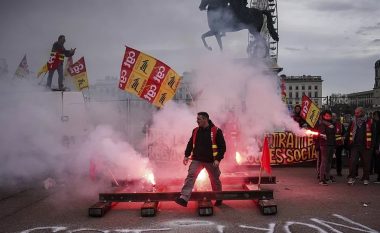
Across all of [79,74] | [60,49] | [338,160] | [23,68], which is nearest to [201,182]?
[338,160]

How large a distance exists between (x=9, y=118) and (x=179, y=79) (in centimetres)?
453

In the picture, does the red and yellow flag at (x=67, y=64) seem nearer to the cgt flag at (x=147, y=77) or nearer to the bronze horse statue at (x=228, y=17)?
the cgt flag at (x=147, y=77)

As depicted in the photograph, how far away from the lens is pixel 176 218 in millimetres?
6762

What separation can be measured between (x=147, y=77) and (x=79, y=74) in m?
6.36

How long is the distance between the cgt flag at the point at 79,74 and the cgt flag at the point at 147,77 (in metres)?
5.85

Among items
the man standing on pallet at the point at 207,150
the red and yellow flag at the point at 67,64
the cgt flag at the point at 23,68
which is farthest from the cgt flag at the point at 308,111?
the red and yellow flag at the point at 67,64

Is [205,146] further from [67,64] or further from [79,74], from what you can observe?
[67,64]

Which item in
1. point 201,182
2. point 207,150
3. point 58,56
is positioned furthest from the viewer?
point 58,56

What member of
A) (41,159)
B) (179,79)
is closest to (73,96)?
(41,159)

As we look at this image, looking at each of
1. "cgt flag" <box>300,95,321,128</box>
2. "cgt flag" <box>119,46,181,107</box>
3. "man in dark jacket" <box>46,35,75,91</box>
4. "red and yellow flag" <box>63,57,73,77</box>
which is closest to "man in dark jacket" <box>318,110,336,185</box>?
"cgt flag" <box>300,95,321,128</box>

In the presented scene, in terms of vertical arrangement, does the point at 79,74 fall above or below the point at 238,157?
above

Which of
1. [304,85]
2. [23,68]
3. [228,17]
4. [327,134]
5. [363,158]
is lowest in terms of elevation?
[363,158]

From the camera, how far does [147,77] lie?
1179 cm

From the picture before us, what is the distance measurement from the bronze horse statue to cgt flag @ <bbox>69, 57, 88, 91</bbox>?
6461 mm
